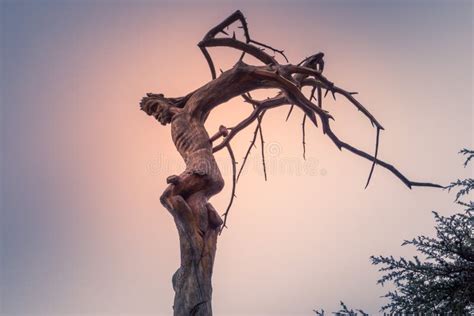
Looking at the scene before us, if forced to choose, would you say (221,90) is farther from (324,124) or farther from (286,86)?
(324,124)

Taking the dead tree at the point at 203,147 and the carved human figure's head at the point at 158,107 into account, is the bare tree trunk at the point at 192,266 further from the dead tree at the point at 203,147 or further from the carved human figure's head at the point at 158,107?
the carved human figure's head at the point at 158,107

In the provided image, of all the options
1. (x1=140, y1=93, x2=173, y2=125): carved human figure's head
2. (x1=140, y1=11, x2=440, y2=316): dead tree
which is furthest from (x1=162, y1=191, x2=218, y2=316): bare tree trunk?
(x1=140, y1=93, x2=173, y2=125): carved human figure's head

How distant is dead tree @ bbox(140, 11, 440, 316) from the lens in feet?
4.03

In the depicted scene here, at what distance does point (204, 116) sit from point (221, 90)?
0.44ft

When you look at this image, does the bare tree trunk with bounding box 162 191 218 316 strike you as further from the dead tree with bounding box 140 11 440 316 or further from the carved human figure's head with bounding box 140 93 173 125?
the carved human figure's head with bounding box 140 93 173 125

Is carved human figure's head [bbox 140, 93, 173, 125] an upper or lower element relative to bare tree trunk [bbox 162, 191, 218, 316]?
upper

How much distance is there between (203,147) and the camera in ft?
4.80

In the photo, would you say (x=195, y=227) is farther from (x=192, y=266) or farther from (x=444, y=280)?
(x=444, y=280)

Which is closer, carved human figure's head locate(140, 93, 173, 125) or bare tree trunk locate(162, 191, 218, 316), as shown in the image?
bare tree trunk locate(162, 191, 218, 316)

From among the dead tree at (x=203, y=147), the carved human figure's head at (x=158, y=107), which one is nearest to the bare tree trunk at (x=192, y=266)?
the dead tree at (x=203, y=147)

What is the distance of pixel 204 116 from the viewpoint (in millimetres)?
1604

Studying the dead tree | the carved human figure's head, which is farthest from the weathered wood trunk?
the carved human figure's head

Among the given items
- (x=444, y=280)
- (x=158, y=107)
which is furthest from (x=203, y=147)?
(x=444, y=280)

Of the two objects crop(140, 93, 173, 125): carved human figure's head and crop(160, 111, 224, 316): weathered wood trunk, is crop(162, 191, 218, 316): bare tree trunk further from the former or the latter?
crop(140, 93, 173, 125): carved human figure's head
